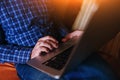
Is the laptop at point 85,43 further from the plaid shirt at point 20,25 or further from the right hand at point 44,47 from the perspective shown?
the plaid shirt at point 20,25

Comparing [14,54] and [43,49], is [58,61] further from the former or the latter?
[14,54]

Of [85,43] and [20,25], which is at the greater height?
[85,43]

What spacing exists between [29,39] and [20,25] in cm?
8

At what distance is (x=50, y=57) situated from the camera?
0.87m

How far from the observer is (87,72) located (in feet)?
2.83

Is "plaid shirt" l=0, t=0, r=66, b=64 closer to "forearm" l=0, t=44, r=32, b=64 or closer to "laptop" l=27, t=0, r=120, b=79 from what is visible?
→ "forearm" l=0, t=44, r=32, b=64

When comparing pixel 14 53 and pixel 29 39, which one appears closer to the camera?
pixel 14 53

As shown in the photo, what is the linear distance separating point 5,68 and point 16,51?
100 millimetres

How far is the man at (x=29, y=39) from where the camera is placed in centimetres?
88

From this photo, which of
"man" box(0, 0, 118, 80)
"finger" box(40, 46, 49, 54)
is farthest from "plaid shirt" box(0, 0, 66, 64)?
"finger" box(40, 46, 49, 54)

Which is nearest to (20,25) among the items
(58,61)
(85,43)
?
(58,61)

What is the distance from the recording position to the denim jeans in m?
0.83

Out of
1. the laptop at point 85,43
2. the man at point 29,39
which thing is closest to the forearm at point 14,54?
the man at point 29,39

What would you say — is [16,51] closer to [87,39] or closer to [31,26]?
[31,26]
